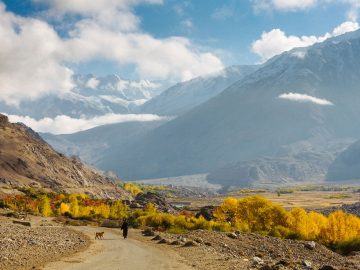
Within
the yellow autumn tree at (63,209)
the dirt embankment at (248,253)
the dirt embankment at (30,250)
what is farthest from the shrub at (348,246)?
the yellow autumn tree at (63,209)

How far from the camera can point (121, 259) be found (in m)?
42.7

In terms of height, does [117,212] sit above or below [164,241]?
above

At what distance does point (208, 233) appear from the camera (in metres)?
66.4

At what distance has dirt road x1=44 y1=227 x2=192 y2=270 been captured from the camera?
37.5 meters

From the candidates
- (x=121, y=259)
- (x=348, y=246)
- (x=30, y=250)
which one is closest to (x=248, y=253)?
(x=121, y=259)

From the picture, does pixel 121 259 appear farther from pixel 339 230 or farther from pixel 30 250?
pixel 339 230

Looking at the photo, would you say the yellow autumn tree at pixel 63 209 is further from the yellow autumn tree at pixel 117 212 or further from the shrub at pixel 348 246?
the shrub at pixel 348 246

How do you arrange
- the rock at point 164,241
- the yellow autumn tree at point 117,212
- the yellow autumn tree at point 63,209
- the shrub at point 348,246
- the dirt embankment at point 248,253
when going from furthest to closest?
the yellow autumn tree at point 63,209 < the yellow autumn tree at point 117,212 < the shrub at point 348,246 < the rock at point 164,241 < the dirt embankment at point 248,253

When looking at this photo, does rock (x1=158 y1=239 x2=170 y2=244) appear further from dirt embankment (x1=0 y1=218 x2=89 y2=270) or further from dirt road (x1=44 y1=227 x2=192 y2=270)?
dirt embankment (x1=0 y1=218 x2=89 y2=270)

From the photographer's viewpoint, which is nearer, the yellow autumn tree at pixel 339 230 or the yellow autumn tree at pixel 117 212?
the yellow autumn tree at pixel 339 230

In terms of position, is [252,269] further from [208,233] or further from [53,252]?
[208,233]

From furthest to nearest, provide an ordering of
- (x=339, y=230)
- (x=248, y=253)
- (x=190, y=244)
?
(x=339, y=230) < (x=190, y=244) < (x=248, y=253)

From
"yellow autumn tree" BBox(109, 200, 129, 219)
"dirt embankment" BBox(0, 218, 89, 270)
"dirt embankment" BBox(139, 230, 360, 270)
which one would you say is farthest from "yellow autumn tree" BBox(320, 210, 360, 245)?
"yellow autumn tree" BBox(109, 200, 129, 219)

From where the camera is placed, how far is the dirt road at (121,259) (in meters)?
37.5
